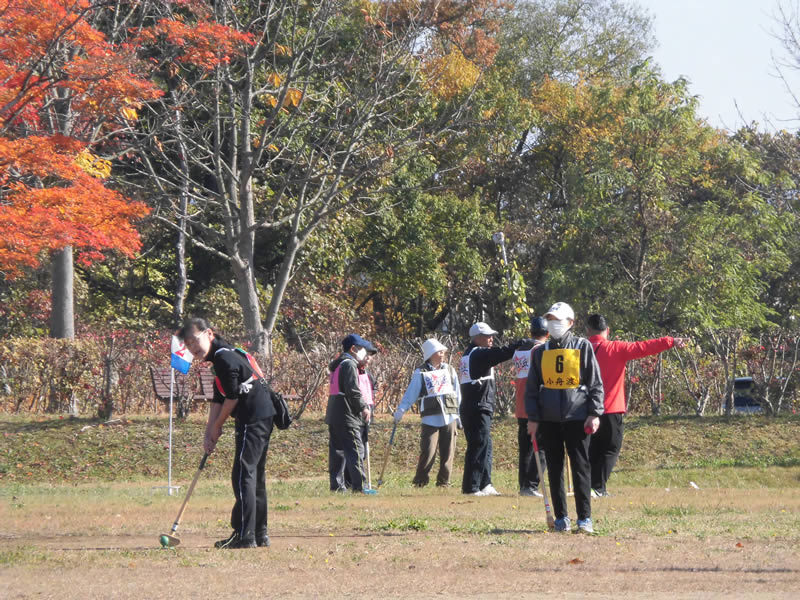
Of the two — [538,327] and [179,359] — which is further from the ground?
[538,327]

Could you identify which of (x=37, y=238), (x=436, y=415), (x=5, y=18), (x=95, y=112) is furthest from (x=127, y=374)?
(x=436, y=415)

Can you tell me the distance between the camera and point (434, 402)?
44.0ft

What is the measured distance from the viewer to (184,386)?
63.5 ft

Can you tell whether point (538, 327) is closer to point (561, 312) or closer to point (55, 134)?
point (561, 312)

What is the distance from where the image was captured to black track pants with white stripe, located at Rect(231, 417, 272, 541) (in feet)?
26.7

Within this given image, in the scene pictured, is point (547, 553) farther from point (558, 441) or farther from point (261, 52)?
point (261, 52)

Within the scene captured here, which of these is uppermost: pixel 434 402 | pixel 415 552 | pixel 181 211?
pixel 181 211

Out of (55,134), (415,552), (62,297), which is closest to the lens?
(415,552)

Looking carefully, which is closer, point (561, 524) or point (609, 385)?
point (561, 524)

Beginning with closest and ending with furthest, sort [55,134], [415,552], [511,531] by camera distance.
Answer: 1. [415,552]
2. [511,531]
3. [55,134]

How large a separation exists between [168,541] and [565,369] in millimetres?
3366

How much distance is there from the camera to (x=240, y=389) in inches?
320

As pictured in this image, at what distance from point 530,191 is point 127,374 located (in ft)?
78.2

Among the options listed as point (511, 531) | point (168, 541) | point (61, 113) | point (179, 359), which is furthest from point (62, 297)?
point (511, 531)
